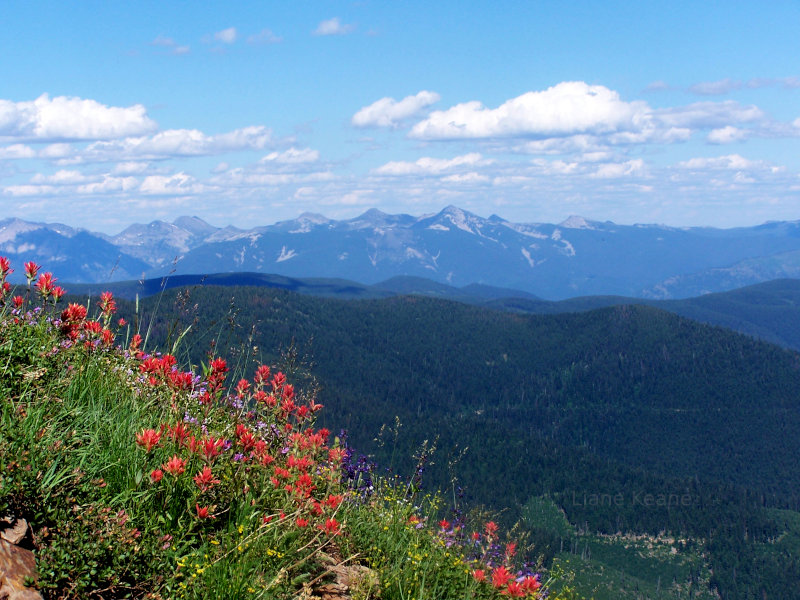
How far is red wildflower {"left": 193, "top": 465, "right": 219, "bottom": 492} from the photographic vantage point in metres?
4.74

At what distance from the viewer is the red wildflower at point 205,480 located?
4.74m

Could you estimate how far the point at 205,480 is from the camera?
476 centimetres

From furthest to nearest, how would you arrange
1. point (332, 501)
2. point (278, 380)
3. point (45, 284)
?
point (278, 380) < point (45, 284) < point (332, 501)

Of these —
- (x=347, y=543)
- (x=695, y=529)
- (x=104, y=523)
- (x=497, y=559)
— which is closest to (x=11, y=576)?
(x=104, y=523)

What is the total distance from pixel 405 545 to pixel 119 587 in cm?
262

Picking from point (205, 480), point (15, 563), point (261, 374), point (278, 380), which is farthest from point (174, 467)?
point (278, 380)

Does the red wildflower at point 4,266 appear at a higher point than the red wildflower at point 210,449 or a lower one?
higher

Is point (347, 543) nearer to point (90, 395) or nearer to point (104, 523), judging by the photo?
point (104, 523)

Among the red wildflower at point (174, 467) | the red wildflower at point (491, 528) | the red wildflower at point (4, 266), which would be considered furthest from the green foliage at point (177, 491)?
the red wildflower at point (4, 266)

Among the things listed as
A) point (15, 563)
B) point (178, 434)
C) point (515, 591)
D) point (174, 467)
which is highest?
point (178, 434)

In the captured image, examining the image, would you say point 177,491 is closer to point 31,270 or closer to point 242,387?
point 242,387

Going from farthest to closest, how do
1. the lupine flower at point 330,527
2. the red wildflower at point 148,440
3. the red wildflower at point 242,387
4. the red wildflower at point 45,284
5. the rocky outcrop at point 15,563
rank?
1. the red wildflower at point 242,387
2. the red wildflower at point 45,284
3. the lupine flower at point 330,527
4. the red wildflower at point 148,440
5. the rocky outcrop at point 15,563

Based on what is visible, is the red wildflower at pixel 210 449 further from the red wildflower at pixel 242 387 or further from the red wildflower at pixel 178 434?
the red wildflower at pixel 242 387

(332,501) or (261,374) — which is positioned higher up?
(261,374)
